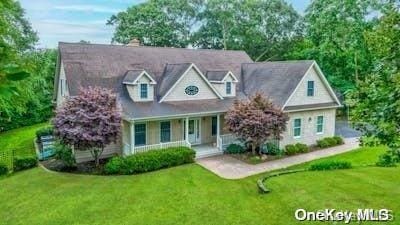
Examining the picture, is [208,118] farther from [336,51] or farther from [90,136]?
[336,51]

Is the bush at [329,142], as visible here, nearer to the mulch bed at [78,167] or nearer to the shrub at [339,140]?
the shrub at [339,140]

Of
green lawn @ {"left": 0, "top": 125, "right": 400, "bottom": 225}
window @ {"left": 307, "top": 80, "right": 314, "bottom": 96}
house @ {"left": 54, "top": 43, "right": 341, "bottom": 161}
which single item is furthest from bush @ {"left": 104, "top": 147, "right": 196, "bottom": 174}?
window @ {"left": 307, "top": 80, "right": 314, "bottom": 96}

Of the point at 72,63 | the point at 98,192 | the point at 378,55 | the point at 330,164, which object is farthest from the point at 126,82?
the point at 378,55

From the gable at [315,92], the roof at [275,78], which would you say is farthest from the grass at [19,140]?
the gable at [315,92]

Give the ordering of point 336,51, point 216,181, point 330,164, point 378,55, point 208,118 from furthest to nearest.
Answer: point 336,51 → point 208,118 → point 330,164 → point 216,181 → point 378,55

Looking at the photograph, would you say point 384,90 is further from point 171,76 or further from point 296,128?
point 171,76

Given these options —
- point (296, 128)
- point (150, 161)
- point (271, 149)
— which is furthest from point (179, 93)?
point (296, 128)

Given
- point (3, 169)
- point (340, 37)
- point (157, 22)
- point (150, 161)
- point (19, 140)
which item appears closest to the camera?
point (150, 161)
